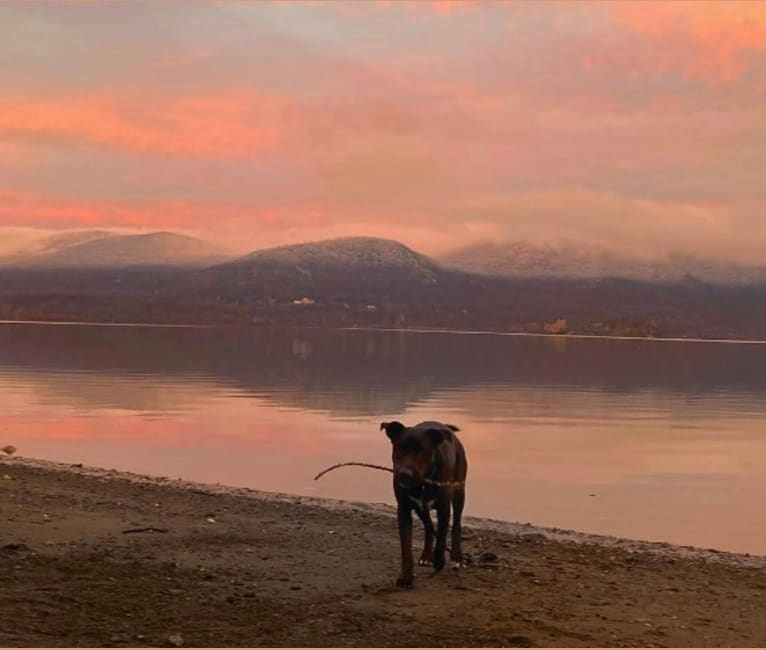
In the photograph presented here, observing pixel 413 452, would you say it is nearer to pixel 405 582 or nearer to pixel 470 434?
pixel 405 582

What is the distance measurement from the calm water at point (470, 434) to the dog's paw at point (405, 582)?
833cm

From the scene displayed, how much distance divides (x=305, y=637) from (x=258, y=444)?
68.4ft

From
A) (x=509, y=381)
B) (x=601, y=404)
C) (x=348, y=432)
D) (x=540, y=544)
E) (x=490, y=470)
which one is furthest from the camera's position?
(x=509, y=381)

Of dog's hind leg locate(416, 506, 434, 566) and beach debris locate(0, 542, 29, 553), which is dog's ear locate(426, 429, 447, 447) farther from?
beach debris locate(0, 542, 29, 553)

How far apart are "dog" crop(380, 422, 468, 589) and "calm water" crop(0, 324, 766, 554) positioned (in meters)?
7.86

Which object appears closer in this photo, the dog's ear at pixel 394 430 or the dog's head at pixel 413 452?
the dog's head at pixel 413 452

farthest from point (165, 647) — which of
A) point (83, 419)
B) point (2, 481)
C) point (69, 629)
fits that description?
point (83, 419)

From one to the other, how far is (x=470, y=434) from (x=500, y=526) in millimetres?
16244

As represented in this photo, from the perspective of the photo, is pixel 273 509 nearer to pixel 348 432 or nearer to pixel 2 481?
pixel 2 481

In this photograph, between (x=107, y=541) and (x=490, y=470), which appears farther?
(x=490, y=470)

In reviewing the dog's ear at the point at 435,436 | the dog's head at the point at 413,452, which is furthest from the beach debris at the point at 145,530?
the dog's ear at the point at 435,436

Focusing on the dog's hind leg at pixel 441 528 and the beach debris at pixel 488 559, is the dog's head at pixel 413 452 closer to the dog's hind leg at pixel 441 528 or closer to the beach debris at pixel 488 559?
the dog's hind leg at pixel 441 528

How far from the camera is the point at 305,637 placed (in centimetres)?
862

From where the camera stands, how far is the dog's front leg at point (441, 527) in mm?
10922
